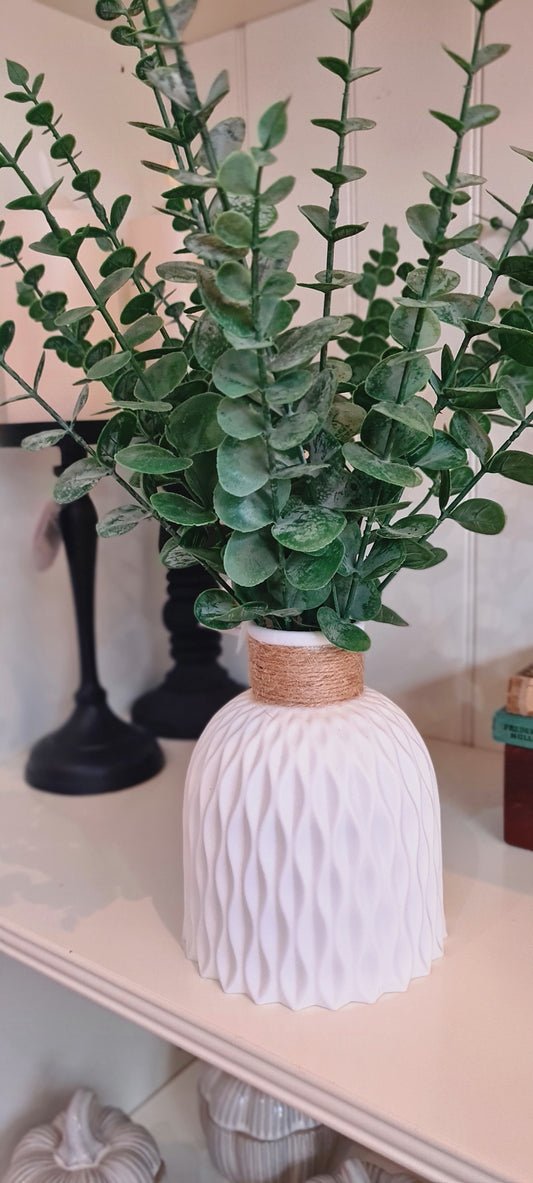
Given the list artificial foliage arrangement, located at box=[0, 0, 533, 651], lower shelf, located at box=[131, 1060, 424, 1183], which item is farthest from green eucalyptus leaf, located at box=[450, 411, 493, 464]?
lower shelf, located at box=[131, 1060, 424, 1183]

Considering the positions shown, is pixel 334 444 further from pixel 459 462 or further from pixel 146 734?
pixel 146 734

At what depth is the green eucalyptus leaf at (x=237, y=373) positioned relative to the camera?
0.41m

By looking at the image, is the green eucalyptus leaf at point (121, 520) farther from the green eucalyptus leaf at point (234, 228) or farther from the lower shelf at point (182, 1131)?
the lower shelf at point (182, 1131)

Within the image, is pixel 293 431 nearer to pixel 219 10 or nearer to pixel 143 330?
pixel 143 330

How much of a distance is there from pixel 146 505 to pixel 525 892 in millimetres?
380

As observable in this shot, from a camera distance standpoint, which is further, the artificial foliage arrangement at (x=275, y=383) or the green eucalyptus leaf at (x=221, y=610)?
the green eucalyptus leaf at (x=221, y=610)

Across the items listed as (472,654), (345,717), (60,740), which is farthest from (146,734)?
(345,717)

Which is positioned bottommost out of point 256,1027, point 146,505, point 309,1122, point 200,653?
point 309,1122

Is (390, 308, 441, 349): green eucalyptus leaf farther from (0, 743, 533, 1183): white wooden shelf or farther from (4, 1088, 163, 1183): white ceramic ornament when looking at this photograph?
(4, 1088, 163, 1183): white ceramic ornament

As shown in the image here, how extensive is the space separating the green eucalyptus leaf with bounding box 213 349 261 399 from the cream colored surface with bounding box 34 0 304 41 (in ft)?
2.09

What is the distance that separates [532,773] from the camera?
0.68 meters

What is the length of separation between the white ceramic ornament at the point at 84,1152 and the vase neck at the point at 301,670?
47cm

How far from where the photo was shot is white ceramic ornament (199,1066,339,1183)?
2.60ft

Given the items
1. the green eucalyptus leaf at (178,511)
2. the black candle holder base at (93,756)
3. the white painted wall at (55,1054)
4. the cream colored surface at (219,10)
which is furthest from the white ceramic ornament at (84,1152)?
the cream colored surface at (219,10)
